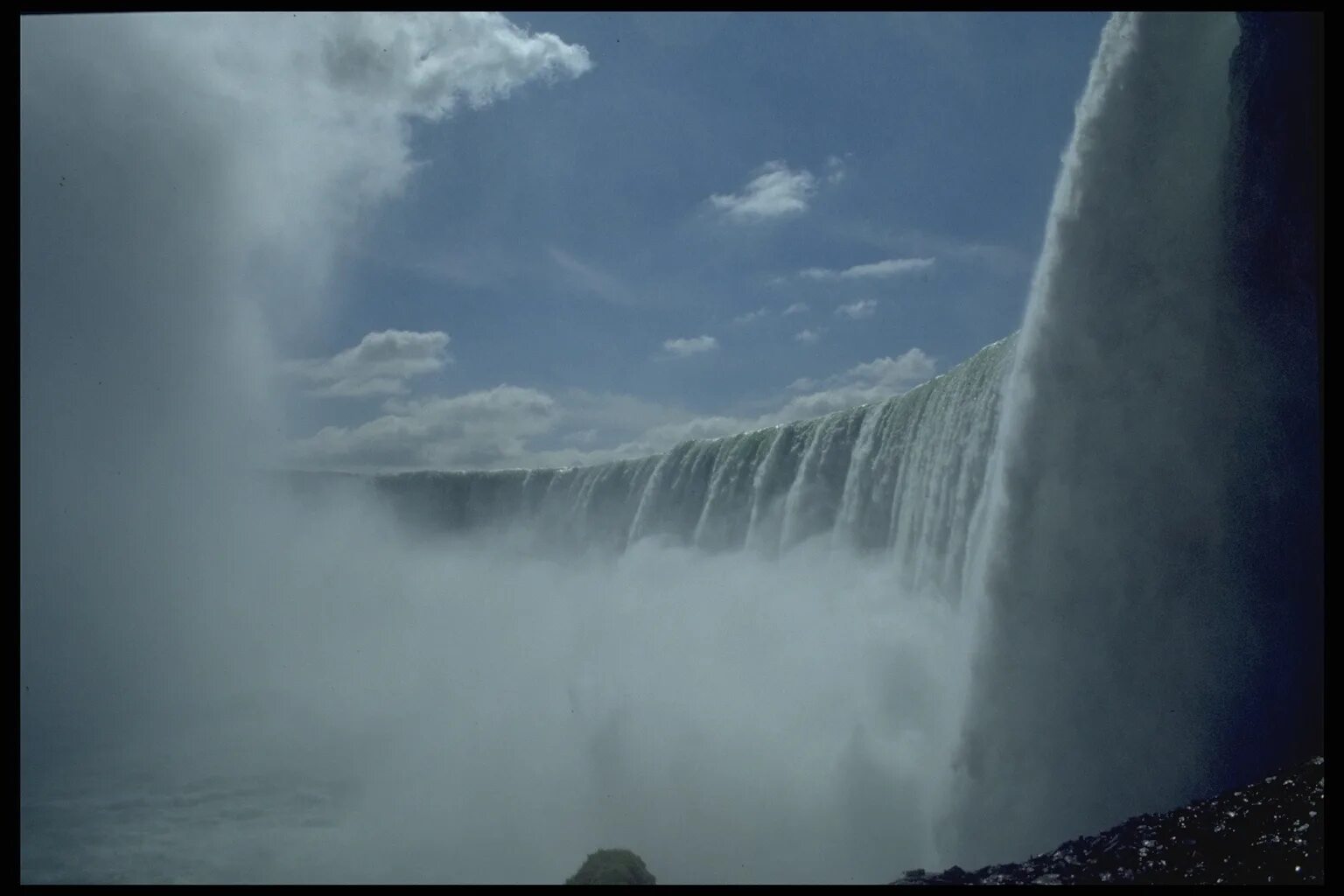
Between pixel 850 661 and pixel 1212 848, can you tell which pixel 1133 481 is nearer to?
pixel 1212 848

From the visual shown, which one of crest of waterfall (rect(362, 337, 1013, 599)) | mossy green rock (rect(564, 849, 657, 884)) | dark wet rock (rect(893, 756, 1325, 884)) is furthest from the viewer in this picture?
crest of waterfall (rect(362, 337, 1013, 599))

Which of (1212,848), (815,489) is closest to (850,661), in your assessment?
(815,489)

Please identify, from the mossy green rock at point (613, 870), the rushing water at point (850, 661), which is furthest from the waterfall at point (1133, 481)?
the mossy green rock at point (613, 870)

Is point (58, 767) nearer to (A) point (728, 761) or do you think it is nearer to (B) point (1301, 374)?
(A) point (728, 761)

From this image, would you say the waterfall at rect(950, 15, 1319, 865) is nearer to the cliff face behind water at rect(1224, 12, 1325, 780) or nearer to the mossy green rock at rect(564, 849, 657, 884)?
the cliff face behind water at rect(1224, 12, 1325, 780)

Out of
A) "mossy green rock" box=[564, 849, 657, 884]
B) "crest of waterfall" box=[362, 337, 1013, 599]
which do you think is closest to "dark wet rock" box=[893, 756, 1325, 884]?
"mossy green rock" box=[564, 849, 657, 884]
